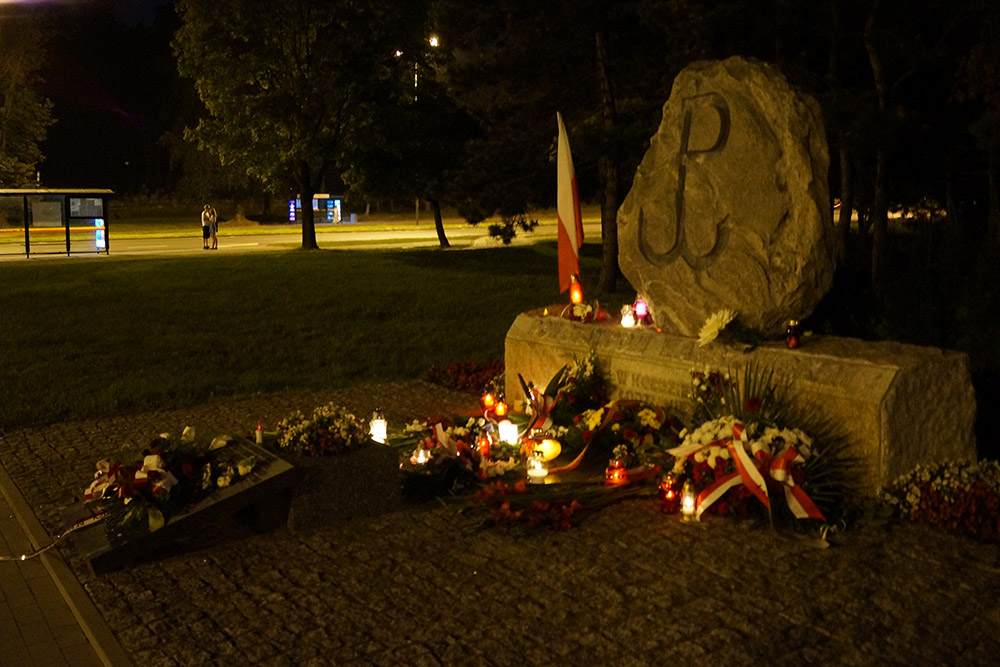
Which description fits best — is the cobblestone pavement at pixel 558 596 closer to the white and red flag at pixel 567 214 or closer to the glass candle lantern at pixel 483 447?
the glass candle lantern at pixel 483 447

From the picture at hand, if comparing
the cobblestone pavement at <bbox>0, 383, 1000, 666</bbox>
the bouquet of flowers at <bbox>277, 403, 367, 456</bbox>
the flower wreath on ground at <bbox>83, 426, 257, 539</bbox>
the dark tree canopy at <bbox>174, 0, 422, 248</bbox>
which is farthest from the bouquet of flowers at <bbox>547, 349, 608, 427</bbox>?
the dark tree canopy at <bbox>174, 0, 422, 248</bbox>

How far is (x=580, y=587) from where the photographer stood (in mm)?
5828

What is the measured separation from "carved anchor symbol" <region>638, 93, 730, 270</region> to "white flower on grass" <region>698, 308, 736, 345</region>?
516mm

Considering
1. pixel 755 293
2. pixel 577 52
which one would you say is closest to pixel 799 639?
pixel 755 293

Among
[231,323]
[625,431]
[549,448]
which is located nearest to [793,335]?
[625,431]

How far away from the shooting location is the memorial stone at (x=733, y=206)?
25.7ft

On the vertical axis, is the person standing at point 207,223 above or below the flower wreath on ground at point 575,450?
above

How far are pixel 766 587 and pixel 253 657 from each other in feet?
Result: 8.88

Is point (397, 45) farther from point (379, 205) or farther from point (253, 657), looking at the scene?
point (379, 205)

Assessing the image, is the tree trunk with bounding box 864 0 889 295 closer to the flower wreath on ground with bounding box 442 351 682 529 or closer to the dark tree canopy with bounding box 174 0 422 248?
the flower wreath on ground with bounding box 442 351 682 529

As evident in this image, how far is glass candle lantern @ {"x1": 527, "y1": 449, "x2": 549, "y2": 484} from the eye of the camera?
7.61m

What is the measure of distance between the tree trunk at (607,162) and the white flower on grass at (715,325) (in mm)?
8103

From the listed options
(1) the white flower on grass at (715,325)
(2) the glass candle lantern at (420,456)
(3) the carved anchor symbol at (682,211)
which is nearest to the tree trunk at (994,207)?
(3) the carved anchor symbol at (682,211)

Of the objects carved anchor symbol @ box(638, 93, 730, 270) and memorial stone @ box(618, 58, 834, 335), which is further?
carved anchor symbol @ box(638, 93, 730, 270)
